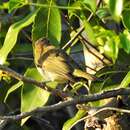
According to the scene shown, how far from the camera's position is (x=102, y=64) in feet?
13.8

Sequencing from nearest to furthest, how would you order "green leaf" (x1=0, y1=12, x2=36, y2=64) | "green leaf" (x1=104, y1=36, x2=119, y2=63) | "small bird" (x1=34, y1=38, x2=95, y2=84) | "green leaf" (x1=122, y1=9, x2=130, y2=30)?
1. "green leaf" (x1=122, y1=9, x2=130, y2=30)
2. "green leaf" (x1=104, y1=36, x2=119, y2=63)
3. "green leaf" (x1=0, y1=12, x2=36, y2=64)
4. "small bird" (x1=34, y1=38, x2=95, y2=84)

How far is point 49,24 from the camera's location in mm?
4047

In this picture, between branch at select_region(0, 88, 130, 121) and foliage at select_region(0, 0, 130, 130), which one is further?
foliage at select_region(0, 0, 130, 130)

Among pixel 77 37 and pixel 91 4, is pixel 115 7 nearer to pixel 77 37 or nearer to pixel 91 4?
pixel 91 4

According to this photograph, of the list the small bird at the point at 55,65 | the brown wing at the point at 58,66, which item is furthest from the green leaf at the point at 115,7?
the brown wing at the point at 58,66

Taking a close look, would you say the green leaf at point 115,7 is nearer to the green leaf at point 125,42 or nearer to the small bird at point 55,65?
the green leaf at point 125,42

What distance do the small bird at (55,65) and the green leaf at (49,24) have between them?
5 centimetres

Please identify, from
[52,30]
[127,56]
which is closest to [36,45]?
[52,30]

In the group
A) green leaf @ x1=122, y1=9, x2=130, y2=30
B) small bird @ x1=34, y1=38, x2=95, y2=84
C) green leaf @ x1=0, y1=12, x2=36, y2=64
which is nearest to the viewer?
green leaf @ x1=122, y1=9, x2=130, y2=30

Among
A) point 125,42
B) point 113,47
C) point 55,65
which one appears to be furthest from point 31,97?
point 125,42

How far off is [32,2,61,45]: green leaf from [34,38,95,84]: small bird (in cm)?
5

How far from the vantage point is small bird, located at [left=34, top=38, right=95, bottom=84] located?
4.04m

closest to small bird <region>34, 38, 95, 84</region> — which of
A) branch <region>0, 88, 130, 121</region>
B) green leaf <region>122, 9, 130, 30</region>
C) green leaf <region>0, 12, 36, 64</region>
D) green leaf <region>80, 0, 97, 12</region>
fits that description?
green leaf <region>0, 12, 36, 64</region>

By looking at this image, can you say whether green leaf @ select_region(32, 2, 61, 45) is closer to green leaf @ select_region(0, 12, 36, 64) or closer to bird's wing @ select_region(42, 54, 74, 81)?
green leaf @ select_region(0, 12, 36, 64)
